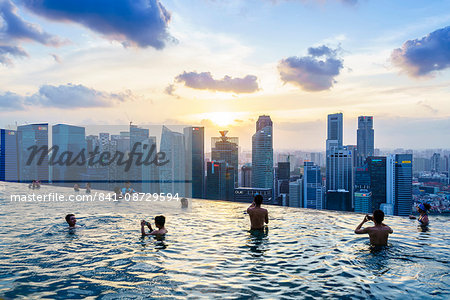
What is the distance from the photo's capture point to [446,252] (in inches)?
336

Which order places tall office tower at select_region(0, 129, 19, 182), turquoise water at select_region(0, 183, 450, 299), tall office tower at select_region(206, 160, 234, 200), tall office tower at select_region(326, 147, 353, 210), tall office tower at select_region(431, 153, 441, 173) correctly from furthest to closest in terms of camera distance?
tall office tower at select_region(431, 153, 441, 173), tall office tower at select_region(326, 147, 353, 210), tall office tower at select_region(206, 160, 234, 200), tall office tower at select_region(0, 129, 19, 182), turquoise water at select_region(0, 183, 450, 299)

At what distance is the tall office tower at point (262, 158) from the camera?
155 metres

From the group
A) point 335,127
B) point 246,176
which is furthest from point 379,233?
point 335,127

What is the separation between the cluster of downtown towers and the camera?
136ft

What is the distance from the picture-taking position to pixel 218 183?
380 ft

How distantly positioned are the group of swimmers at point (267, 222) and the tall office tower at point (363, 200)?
10592 centimetres

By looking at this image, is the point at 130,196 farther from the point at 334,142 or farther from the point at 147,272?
the point at 334,142

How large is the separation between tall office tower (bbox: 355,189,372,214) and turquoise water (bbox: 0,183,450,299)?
104658 mm

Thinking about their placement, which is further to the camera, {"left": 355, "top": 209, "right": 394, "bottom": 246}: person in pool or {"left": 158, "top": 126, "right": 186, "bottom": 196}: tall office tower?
{"left": 158, "top": 126, "right": 186, "bottom": 196}: tall office tower

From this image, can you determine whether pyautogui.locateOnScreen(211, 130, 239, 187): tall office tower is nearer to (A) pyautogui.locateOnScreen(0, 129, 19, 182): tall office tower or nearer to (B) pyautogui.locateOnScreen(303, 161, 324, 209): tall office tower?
(B) pyautogui.locateOnScreen(303, 161, 324, 209): tall office tower

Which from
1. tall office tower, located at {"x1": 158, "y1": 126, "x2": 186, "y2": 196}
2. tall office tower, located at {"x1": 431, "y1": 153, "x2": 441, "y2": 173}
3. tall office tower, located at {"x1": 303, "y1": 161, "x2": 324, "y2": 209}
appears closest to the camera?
tall office tower, located at {"x1": 158, "y1": 126, "x2": 186, "y2": 196}

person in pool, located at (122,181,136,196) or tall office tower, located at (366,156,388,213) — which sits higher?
person in pool, located at (122,181,136,196)

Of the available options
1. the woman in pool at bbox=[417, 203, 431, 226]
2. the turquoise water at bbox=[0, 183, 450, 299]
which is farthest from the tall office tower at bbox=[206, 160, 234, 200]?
the woman in pool at bbox=[417, 203, 431, 226]

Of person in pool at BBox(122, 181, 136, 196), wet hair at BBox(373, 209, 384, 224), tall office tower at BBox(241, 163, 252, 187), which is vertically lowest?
tall office tower at BBox(241, 163, 252, 187)
